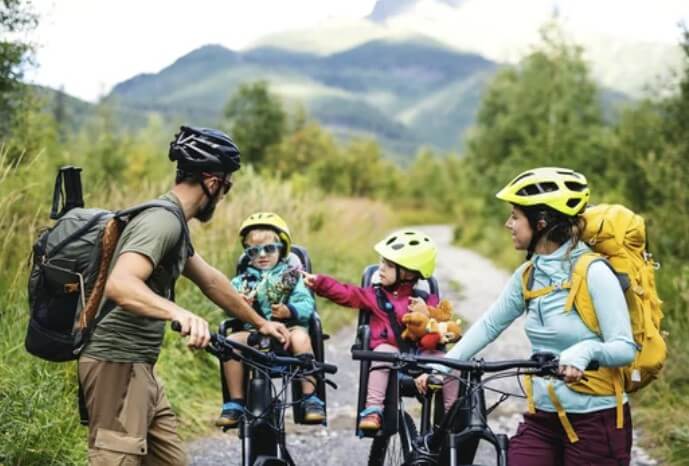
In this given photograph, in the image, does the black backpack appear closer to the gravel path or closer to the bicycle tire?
the bicycle tire

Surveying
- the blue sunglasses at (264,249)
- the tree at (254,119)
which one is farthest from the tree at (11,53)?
the tree at (254,119)


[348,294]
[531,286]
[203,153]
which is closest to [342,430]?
[348,294]

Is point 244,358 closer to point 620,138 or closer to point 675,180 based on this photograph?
point 675,180

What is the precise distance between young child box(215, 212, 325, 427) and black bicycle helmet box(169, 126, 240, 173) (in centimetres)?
162

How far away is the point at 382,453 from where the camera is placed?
4.87m

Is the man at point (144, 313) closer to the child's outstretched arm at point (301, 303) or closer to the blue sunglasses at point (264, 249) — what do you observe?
the child's outstretched arm at point (301, 303)

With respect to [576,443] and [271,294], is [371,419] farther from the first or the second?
[576,443]

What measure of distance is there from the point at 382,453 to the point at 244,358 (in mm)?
1452

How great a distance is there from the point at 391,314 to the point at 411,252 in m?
0.37

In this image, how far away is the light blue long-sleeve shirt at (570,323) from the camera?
11.3ft

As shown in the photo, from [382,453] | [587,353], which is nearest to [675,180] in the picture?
[382,453]

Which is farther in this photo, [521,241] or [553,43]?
[553,43]

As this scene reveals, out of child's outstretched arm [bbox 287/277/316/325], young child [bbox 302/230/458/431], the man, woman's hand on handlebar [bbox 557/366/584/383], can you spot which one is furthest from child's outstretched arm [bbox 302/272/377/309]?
woman's hand on handlebar [bbox 557/366/584/383]

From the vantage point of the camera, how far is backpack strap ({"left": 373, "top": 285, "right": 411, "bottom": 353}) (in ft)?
16.8
